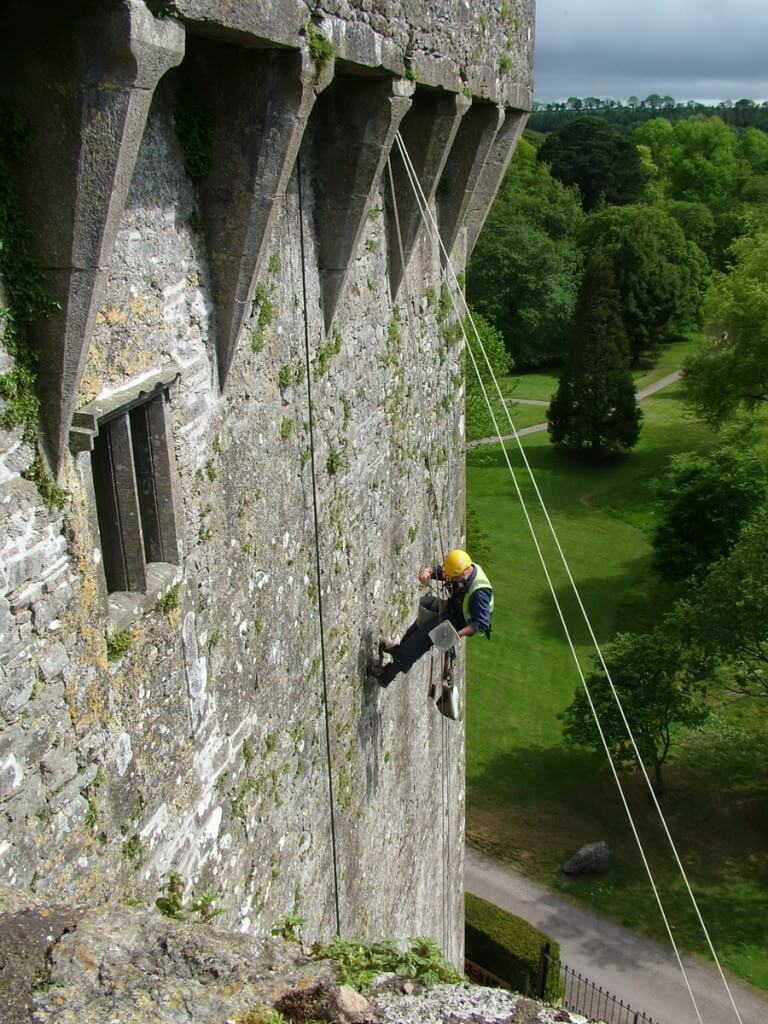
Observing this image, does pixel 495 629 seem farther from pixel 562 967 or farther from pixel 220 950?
pixel 220 950

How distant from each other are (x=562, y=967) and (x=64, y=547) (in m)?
15.1

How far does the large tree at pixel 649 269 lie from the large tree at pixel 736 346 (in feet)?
48.1

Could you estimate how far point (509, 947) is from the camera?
53.8 ft

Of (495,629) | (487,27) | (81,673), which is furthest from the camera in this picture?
(495,629)

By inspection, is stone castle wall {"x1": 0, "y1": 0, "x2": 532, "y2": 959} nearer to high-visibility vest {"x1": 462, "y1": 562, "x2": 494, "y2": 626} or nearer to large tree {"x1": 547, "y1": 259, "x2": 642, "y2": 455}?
high-visibility vest {"x1": 462, "y1": 562, "x2": 494, "y2": 626}

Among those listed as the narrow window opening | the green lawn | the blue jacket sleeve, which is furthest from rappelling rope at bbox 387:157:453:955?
the green lawn

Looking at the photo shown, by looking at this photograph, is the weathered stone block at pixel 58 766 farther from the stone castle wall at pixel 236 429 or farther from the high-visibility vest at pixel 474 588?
the high-visibility vest at pixel 474 588

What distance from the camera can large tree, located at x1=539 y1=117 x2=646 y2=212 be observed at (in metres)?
69.5

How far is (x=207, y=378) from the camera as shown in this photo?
216 inches

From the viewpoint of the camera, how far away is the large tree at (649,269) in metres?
52.3

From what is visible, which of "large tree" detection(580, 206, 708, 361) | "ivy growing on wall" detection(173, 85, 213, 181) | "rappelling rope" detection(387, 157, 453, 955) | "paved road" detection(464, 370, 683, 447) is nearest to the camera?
"ivy growing on wall" detection(173, 85, 213, 181)

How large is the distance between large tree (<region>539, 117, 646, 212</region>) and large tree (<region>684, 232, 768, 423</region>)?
34914 mm

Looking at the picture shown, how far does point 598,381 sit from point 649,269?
14520 millimetres

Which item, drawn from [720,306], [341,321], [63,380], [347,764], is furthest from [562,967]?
[720,306]
